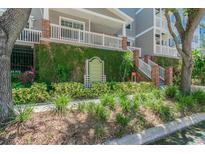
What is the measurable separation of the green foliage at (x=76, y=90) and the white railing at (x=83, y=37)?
15.1ft

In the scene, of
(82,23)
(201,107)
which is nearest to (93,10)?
(82,23)

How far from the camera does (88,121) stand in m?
7.25

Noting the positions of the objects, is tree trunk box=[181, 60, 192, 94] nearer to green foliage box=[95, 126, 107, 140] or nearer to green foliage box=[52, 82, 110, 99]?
green foliage box=[52, 82, 110, 99]

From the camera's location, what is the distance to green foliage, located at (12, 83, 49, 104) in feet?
35.6

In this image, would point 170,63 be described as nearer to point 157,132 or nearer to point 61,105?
point 157,132

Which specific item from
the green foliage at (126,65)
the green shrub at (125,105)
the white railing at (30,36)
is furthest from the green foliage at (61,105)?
the green foliage at (126,65)

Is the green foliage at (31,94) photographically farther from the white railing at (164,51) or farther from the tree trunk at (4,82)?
the white railing at (164,51)

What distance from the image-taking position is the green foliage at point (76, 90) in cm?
1284

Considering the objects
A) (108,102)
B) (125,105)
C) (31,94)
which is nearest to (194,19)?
(125,105)

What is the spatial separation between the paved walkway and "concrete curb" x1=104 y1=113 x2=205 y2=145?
26cm

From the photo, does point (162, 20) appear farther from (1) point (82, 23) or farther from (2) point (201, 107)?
(2) point (201, 107)

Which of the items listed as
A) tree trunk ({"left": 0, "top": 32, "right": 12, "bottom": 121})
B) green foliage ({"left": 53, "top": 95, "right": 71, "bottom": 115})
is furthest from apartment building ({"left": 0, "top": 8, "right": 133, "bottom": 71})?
tree trunk ({"left": 0, "top": 32, "right": 12, "bottom": 121})

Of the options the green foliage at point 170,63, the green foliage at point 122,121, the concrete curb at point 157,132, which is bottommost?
the concrete curb at point 157,132

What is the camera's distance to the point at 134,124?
779cm
